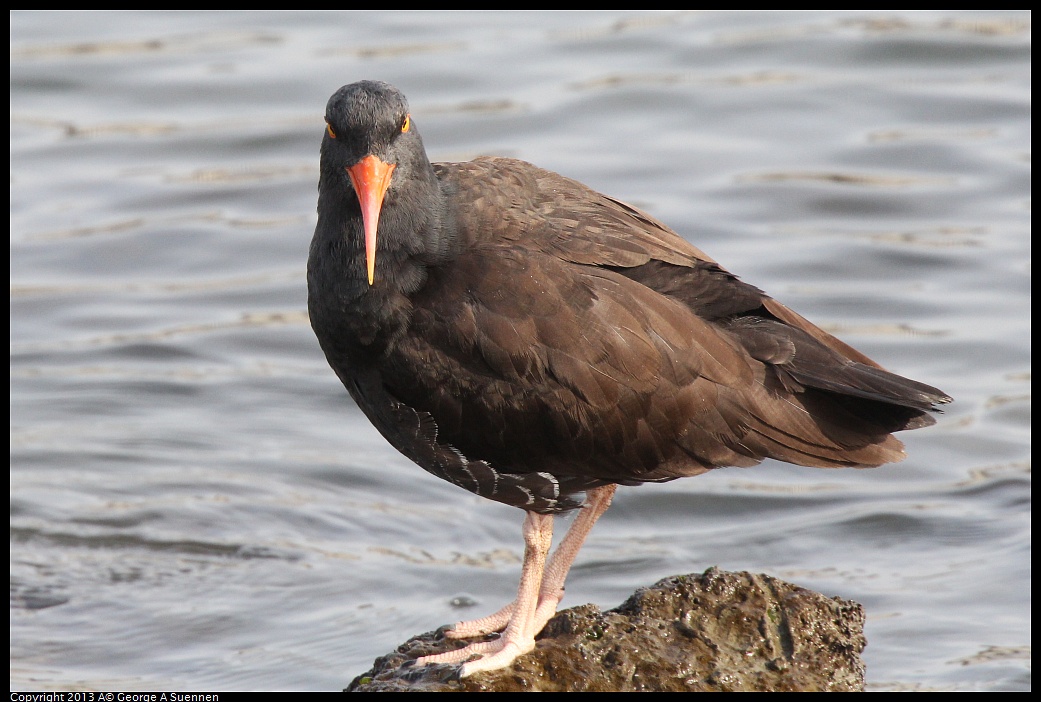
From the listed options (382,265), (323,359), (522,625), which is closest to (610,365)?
(382,265)

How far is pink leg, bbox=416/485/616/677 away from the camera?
601cm

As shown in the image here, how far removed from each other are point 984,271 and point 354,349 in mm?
7834

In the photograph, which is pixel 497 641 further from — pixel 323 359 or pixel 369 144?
pixel 323 359

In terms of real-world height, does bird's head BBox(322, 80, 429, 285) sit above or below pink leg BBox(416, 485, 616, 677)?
above

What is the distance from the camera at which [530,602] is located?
624cm

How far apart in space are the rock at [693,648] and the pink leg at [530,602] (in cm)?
6

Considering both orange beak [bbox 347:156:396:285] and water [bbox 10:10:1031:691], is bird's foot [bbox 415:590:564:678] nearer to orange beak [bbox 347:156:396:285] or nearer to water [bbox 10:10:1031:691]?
water [bbox 10:10:1031:691]

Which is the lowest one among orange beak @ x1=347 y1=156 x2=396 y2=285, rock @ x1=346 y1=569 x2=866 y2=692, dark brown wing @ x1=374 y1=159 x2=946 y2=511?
rock @ x1=346 y1=569 x2=866 y2=692

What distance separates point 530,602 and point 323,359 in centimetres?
589

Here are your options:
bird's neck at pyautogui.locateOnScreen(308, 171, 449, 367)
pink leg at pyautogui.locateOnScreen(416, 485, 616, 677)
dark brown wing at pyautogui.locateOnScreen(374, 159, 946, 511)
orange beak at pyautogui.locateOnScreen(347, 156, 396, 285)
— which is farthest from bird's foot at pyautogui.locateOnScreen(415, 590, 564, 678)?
orange beak at pyautogui.locateOnScreen(347, 156, 396, 285)

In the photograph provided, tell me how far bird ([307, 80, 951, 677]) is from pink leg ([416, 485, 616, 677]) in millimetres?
14

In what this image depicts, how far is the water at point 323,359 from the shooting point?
8.59m
